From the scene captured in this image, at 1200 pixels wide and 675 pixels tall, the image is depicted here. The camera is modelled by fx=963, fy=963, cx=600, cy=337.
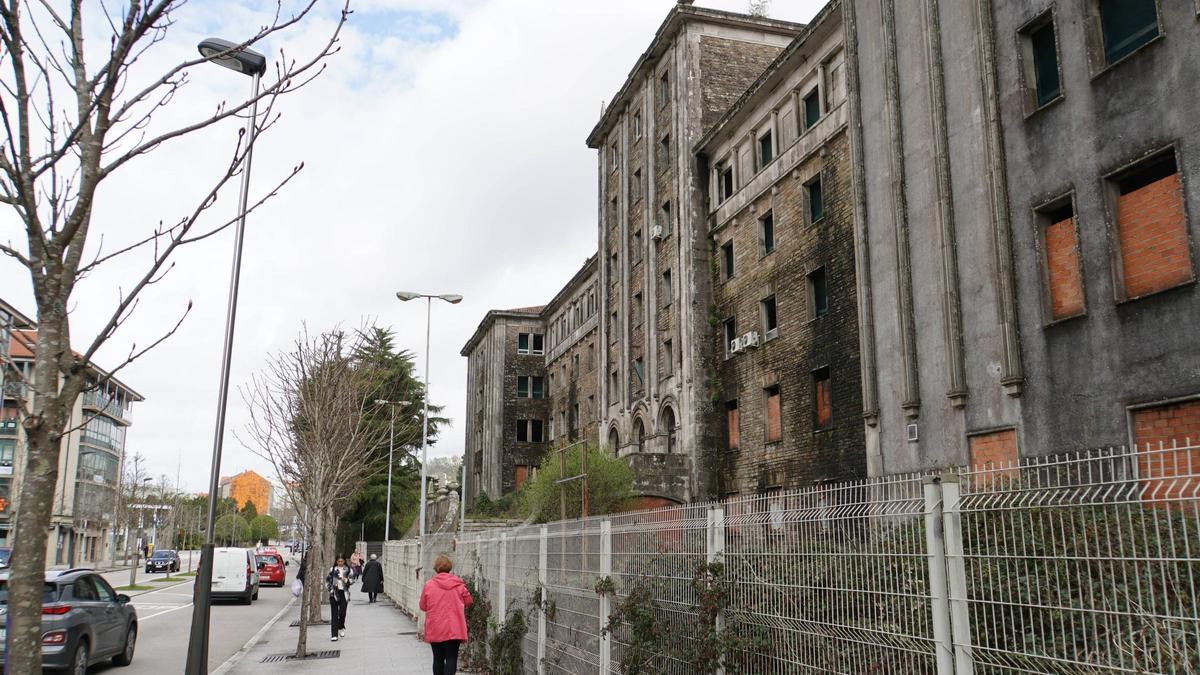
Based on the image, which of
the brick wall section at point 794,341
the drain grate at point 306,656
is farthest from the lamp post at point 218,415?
the brick wall section at point 794,341

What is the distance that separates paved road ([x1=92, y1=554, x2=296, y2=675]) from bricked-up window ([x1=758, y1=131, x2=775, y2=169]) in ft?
61.9

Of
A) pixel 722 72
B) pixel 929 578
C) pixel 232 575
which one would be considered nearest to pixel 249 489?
pixel 232 575

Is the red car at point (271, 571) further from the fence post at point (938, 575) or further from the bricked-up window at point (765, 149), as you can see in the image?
the fence post at point (938, 575)

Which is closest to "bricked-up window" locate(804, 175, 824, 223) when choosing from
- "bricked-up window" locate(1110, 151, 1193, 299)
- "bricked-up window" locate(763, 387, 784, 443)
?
"bricked-up window" locate(763, 387, 784, 443)

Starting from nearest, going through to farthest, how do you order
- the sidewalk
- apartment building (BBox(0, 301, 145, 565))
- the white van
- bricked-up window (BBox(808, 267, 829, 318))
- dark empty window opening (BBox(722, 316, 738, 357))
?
the sidewalk → bricked-up window (BBox(808, 267, 829, 318)) → dark empty window opening (BBox(722, 316, 738, 357)) → the white van → apartment building (BBox(0, 301, 145, 565))

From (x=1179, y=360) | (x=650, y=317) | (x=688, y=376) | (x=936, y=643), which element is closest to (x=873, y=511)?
(x=936, y=643)

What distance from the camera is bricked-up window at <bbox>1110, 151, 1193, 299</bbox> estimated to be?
43.6 feet

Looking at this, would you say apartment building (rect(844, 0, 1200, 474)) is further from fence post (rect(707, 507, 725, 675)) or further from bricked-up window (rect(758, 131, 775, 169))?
fence post (rect(707, 507, 725, 675))

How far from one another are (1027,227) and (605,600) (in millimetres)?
10362

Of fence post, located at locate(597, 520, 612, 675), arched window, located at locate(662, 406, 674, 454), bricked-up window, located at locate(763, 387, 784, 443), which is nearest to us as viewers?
fence post, located at locate(597, 520, 612, 675)

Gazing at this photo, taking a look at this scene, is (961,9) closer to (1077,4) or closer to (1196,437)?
(1077,4)

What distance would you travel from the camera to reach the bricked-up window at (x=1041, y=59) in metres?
15.8

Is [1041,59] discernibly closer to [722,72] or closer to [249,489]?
[722,72]

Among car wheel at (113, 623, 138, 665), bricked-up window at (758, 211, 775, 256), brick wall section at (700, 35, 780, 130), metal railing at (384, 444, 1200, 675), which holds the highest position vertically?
brick wall section at (700, 35, 780, 130)
